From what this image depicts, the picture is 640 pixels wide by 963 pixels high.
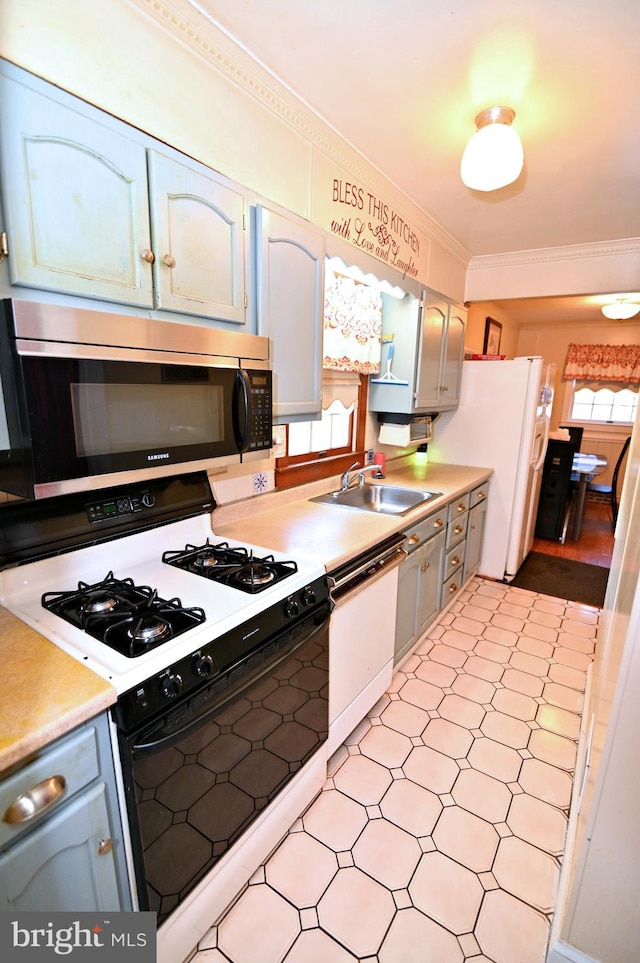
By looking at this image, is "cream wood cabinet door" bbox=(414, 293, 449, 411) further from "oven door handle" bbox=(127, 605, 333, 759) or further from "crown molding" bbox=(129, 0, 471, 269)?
"oven door handle" bbox=(127, 605, 333, 759)

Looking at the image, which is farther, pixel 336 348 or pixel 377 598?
pixel 336 348

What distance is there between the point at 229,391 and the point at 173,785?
1054 mm

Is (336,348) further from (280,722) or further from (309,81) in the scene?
(280,722)

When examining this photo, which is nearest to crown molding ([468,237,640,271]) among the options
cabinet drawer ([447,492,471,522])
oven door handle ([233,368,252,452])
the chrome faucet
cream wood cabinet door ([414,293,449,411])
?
cream wood cabinet door ([414,293,449,411])

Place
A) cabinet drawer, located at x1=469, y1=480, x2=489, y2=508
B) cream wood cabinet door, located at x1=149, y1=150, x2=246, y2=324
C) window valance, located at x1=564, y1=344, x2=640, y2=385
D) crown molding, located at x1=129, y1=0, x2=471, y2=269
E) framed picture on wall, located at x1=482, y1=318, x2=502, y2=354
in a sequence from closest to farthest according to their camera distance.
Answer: cream wood cabinet door, located at x1=149, y1=150, x2=246, y2=324, crown molding, located at x1=129, y1=0, x2=471, y2=269, cabinet drawer, located at x1=469, y1=480, x2=489, y2=508, framed picture on wall, located at x1=482, y1=318, x2=502, y2=354, window valance, located at x1=564, y1=344, x2=640, y2=385

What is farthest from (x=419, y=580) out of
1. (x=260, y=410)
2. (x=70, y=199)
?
(x=70, y=199)

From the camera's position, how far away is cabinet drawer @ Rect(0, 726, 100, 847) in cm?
76

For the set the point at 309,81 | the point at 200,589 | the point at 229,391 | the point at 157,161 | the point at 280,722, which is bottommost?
the point at 280,722

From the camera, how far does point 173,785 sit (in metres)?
1.04

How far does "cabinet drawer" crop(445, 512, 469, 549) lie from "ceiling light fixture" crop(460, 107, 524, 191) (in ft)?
5.68

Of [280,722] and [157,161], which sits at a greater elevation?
[157,161]

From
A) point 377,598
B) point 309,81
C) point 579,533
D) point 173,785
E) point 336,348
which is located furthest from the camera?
point 579,533

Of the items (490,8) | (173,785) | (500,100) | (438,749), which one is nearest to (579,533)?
(438,749)

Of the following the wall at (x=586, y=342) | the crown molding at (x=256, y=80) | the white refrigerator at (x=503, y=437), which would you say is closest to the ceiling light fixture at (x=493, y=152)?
the crown molding at (x=256, y=80)
